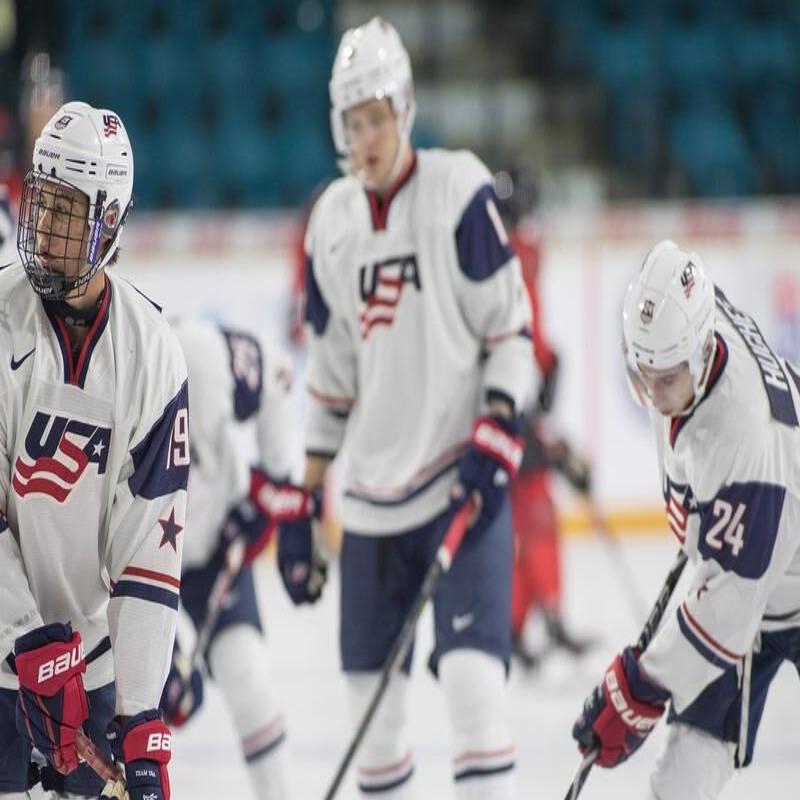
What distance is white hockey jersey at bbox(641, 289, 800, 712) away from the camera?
2539mm

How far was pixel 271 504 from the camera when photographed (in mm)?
3557

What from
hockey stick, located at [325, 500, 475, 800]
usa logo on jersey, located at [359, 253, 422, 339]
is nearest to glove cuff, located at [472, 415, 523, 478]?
hockey stick, located at [325, 500, 475, 800]

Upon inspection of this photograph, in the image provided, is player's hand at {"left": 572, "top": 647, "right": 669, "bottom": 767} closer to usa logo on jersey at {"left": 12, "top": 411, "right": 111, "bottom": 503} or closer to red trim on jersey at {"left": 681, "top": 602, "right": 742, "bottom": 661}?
red trim on jersey at {"left": 681, "top": 602, "right": 742, "bottom": 661}

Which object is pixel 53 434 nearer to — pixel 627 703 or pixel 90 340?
pixel 90 340

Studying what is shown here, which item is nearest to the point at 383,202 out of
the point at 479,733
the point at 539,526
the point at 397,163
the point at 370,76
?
the point at 397,163

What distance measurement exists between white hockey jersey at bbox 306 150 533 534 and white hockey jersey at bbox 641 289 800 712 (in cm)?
63

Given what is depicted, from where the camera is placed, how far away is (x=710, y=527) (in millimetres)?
2584

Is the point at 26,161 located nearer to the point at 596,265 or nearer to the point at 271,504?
the point at 271,504

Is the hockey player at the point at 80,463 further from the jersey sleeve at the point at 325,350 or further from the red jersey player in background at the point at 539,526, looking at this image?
the red jersey player in background at the point at 539,526

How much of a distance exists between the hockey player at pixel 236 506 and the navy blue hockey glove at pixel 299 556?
5cm

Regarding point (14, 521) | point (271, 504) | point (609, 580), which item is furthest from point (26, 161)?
point (14, 521)

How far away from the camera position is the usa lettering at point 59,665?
2316 mm

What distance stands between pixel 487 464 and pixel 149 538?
0.92 meters

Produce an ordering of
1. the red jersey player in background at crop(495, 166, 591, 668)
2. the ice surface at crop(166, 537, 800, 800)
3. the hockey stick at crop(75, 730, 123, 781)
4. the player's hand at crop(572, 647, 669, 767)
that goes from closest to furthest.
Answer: the hockey stick at crop(75, 730, 123, 781) < the player's hand at crop(572, 647, 669, 767) < the ice surface at crop(166, 537, 800, 800) < the red jersey player in background at crop(495, 166, 591, 668)
